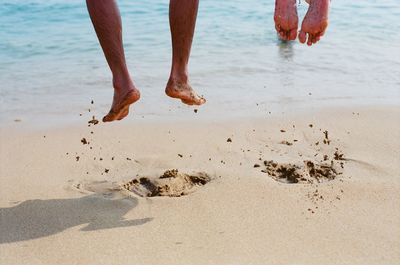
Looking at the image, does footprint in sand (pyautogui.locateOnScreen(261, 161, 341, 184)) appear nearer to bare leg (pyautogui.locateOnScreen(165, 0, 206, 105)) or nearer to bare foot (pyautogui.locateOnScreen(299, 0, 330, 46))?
bare leg (pyautogui.locateOnScreen(165, 0, 206, 105))

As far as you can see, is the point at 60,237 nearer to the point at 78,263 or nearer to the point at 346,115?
the point at 78,263

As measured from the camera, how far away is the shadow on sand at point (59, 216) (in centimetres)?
341

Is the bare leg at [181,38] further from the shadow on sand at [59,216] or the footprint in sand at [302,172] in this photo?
the footprint in sand at [302,172]

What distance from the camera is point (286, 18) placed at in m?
3.03

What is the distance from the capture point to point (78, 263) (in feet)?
10.1

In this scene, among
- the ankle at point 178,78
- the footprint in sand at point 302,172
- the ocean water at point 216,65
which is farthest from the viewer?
the ocean water at point 216,65

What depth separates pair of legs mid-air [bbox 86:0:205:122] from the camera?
316cm

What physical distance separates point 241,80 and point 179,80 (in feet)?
10.9

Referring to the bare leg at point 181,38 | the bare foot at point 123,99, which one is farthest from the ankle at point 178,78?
the bare foot at point 123,99

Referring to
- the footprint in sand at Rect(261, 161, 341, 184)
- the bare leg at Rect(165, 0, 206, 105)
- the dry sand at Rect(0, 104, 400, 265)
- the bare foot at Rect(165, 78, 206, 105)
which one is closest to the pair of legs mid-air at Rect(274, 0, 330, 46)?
the bare leg at Rect(165, 0, 206, 105)

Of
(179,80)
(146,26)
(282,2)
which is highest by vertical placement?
(282,2)

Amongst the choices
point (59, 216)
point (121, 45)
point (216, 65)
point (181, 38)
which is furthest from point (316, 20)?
point (216, 65)

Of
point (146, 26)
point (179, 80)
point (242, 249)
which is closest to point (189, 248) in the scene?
point (242, 249)

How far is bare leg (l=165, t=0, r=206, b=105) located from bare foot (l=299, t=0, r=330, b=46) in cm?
55
